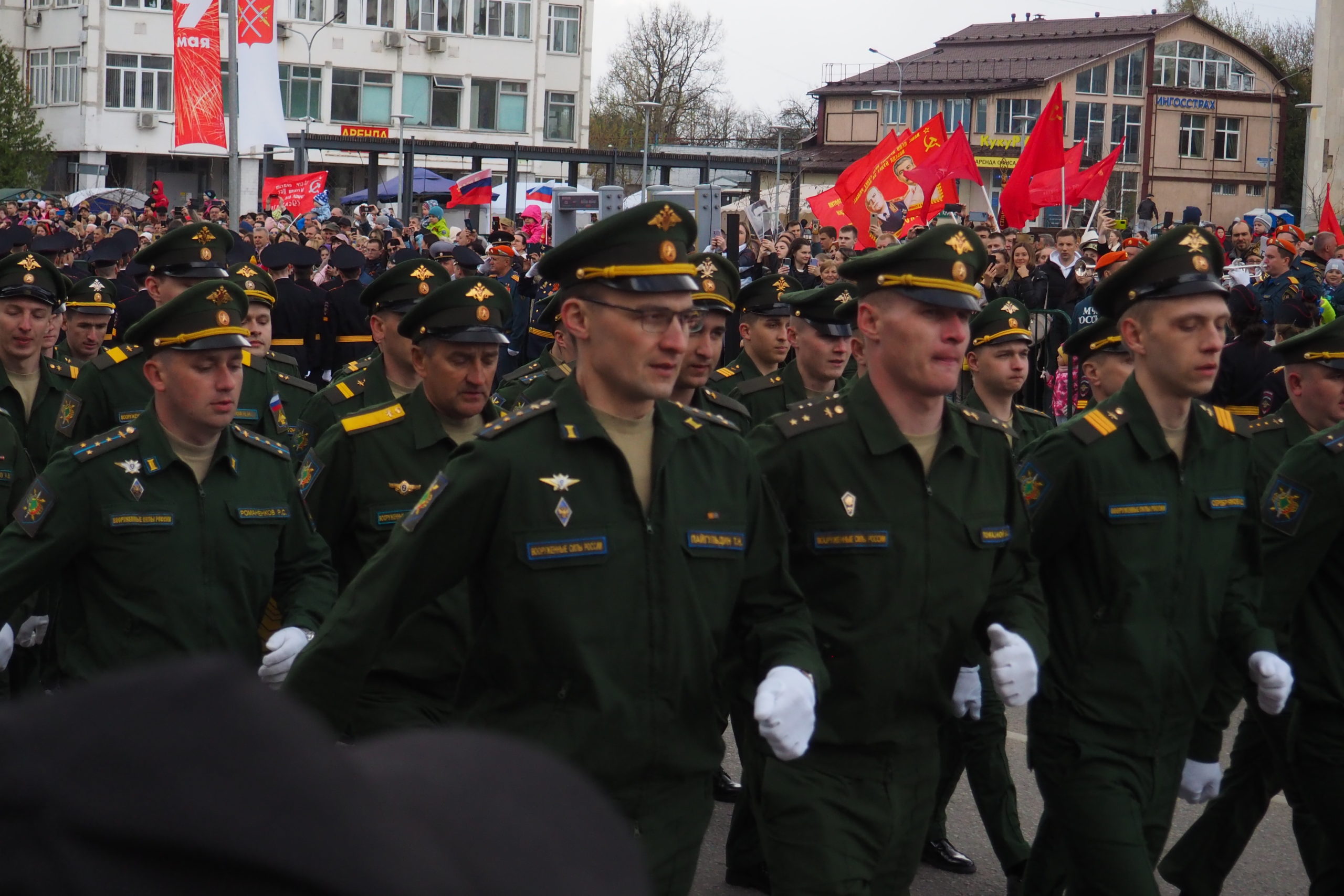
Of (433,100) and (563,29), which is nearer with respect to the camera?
(433,100)

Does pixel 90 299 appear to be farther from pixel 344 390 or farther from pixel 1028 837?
pixel 1028 837

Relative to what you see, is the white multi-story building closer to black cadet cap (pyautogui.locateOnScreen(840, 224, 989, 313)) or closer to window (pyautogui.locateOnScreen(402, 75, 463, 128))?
window (pyautogui.locateOnScreen(402, 75, 463, 128))

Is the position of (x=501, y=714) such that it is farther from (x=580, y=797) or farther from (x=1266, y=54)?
(x=1266, y=54)

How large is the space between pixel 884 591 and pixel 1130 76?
78184mm

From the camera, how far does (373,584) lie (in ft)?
12.8

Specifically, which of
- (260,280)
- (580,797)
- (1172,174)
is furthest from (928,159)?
(1172,174)

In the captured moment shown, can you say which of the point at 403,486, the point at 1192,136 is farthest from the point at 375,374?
the point at 1192,136

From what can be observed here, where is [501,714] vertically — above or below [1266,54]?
below

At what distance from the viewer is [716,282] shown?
8930 mm

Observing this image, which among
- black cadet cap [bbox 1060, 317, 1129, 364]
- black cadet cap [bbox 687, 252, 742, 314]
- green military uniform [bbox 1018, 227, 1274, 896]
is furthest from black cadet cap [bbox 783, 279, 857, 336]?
green military uniform [bbox 1018, 227, 1274, 896]

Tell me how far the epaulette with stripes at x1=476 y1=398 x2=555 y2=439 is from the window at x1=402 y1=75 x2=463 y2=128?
70.3 m

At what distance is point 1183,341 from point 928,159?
58.3ft

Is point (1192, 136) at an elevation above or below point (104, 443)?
above

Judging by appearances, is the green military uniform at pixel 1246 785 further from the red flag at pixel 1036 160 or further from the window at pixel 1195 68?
the window at pixel 1195 68
